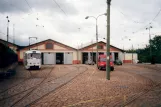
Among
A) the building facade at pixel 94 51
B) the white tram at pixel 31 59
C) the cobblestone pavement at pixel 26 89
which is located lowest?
the cobblestone pavement at pixel 26 89

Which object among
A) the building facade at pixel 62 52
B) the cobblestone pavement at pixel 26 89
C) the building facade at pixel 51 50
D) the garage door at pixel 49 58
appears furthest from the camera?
the garage door at pixel 49 58

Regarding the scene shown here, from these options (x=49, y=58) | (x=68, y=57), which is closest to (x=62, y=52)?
(x=68, y=57)

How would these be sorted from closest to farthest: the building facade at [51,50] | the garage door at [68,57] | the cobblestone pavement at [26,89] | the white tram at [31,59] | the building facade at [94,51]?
the cobblestone pavement at [26,89] → the white tram at [31,59] → the building facade at [51,50] → the garage door at [68,57] → the building facade at [94,51]

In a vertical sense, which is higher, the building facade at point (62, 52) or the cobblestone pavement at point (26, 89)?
the building facade at point (62, 52)

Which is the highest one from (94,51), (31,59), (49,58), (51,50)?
(51,50)

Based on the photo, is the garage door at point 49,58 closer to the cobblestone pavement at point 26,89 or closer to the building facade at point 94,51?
the building facade at point 94,51

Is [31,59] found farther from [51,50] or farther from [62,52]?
[62,52]

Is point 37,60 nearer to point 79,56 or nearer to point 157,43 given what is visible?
point 79,56

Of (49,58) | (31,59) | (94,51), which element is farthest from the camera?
(94,51)

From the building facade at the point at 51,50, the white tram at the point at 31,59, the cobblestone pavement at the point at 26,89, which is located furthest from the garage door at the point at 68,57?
the cobblestone pavement at the point at 26,89

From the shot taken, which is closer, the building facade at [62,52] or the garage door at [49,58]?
the building facade at [62,52]

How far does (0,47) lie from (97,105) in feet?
71.6

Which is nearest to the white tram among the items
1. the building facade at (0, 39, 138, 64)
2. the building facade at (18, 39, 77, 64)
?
the building facade at (0, 39, 138, 64)

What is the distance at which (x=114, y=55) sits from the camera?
58.7 metres
